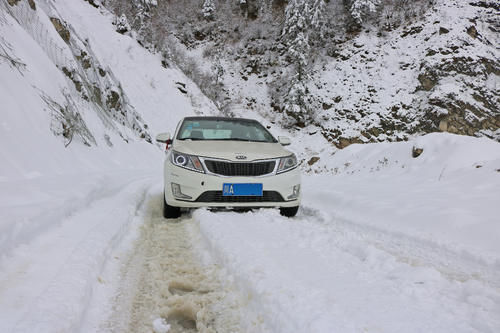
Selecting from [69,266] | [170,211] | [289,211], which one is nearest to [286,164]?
[289,211]

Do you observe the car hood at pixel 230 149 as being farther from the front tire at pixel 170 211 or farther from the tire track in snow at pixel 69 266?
the tire track in snow at pixel 69 266

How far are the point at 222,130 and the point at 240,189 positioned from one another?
4.52ft

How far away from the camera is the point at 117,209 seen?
3342mm

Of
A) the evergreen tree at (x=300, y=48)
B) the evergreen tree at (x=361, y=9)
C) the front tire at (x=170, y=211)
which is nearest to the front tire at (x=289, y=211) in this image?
the front tire at (x=170, y=211)

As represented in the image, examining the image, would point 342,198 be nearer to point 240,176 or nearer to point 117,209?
point 240,176

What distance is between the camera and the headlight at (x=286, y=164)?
3.67 metres

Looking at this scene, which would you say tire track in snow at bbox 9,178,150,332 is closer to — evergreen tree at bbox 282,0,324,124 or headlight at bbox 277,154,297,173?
headlight at bbox 277,154,297,173

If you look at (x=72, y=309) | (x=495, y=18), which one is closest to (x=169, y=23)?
(x=495, y=18)

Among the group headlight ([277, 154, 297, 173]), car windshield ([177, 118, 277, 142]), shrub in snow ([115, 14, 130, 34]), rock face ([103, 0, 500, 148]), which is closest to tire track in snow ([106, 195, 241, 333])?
headlight ([277, 154, 297, 173])

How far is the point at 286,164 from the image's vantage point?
373 cm

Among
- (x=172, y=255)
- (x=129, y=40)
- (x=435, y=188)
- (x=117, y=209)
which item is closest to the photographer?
(x=172, y=255)

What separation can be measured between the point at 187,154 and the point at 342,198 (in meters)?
2.35

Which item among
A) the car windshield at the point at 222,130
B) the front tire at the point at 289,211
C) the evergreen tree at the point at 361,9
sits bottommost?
the front tire at the point at 289,211

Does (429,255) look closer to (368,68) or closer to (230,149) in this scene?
(230,149)
